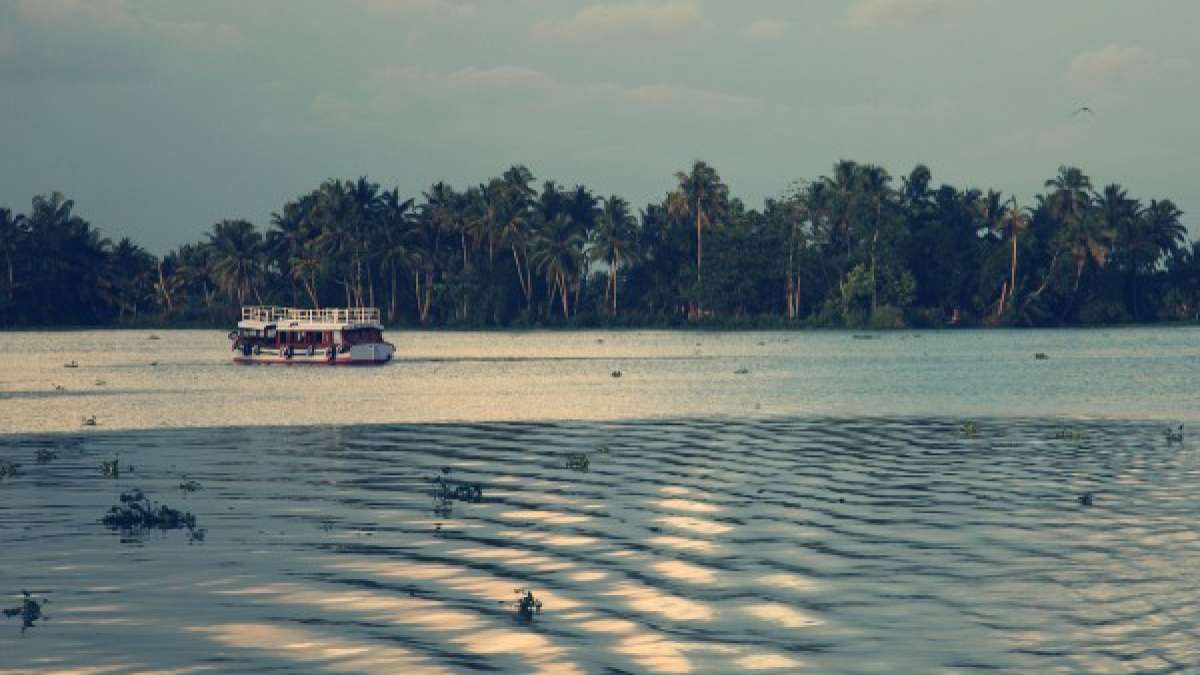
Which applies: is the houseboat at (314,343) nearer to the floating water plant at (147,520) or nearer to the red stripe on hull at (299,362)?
the red stripe on hull at (299,362)

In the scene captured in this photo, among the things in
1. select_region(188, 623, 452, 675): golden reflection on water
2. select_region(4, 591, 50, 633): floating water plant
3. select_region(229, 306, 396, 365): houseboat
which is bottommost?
select_region(188, 623, 452, 675): golden reflection on water

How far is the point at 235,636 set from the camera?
17.5 metres

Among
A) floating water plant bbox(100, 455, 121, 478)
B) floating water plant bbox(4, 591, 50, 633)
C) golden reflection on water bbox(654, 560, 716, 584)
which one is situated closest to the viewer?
floating water plant bbox(4, 591, 50, 633)

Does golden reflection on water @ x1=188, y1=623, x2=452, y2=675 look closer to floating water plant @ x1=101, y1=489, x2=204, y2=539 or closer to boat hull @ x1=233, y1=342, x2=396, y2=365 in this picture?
floating water plant @ x1=101, y1=489, x2=204, y2=539

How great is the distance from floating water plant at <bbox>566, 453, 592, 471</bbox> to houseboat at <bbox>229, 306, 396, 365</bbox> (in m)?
78.5

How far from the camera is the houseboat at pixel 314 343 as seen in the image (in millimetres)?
116250

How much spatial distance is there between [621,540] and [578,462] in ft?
40.8

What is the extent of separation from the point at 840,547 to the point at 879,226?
588ft

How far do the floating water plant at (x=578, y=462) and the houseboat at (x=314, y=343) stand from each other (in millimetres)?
78535

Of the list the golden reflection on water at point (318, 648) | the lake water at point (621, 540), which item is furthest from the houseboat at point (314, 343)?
the golden reflection on water at point (318, 648)

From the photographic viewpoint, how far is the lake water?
667 inches

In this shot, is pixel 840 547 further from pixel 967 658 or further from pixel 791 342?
pixel 791 342

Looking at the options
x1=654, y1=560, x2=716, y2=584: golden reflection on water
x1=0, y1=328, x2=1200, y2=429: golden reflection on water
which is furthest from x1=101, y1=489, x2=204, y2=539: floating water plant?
x1=0, y1=328, x2=1200, y2=429: golden reflection on water

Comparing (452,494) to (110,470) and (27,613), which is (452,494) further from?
(27,613)
